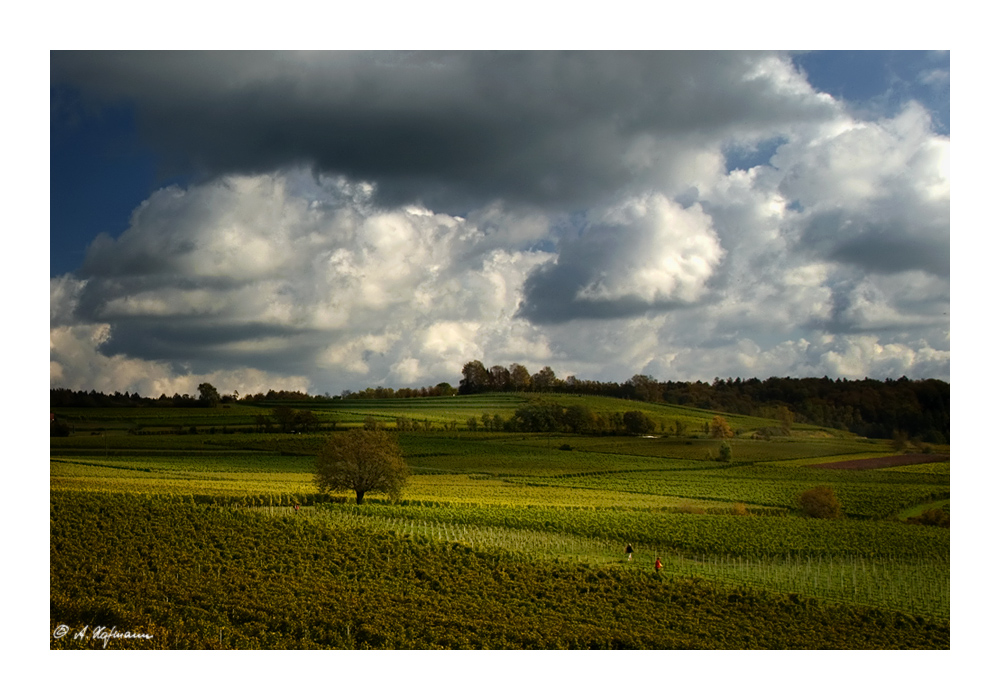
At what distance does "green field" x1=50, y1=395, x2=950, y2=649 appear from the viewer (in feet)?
33.6

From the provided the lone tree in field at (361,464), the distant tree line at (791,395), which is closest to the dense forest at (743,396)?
the distant tree line at (791,395)

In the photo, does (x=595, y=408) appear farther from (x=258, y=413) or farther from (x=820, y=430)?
(x=258, y=413)

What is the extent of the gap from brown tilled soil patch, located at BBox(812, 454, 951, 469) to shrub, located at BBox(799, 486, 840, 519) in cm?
57

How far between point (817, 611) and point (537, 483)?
24.1ft

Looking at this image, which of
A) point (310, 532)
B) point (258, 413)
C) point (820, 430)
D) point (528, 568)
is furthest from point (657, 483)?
point (258, 413)

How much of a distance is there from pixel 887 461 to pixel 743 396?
3.30m

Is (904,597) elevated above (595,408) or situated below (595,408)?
below

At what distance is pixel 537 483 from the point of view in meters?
16.7

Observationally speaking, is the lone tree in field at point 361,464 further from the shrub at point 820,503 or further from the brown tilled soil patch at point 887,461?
the brown tilled soil patch at point 887,461

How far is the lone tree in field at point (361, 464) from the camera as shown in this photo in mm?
15242

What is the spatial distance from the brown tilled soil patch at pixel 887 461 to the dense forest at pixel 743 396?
51cm

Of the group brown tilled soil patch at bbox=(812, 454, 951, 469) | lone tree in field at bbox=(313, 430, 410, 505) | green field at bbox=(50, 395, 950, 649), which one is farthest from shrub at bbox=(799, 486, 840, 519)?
lone tree in field at bbox=(313, 430, 410, 505)

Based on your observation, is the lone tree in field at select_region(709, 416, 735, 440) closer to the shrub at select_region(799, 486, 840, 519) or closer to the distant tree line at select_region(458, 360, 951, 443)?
the distant tree line at select_region(458, 360, 951, 443)
